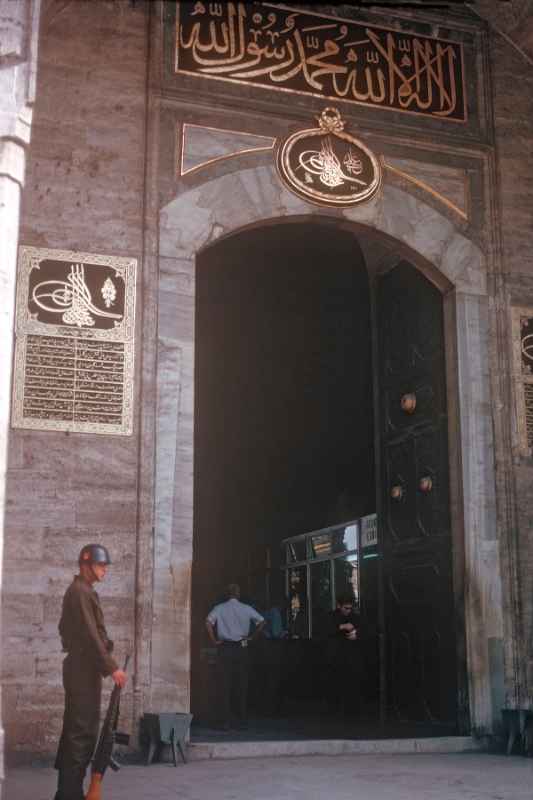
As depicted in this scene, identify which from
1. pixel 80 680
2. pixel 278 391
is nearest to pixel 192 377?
Answer: pixel 80 680

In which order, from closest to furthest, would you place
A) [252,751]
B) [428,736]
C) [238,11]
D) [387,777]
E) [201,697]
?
[387,777] < [252,751] < [428,736] < [238,11] < [201,697]

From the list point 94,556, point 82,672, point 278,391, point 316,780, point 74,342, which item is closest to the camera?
point 82,672

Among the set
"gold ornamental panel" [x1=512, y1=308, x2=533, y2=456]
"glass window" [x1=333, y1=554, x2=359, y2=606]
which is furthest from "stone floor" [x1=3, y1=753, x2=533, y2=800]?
"glass window" [x1=333, y1=554, x2=359, y2=606]

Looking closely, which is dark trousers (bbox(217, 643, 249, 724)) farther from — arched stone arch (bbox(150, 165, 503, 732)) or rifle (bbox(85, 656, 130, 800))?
rifle (bbox(85, 656, 130, 800))

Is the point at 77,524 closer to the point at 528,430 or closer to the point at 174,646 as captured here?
the point at 174,646

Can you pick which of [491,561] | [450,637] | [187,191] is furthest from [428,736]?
[187,191]

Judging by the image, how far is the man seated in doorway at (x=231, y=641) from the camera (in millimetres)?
9016

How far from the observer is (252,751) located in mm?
7438

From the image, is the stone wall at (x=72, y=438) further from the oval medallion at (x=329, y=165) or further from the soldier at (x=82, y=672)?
the soldier at (x=82, y=672)

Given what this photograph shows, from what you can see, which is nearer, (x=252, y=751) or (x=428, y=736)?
(x=252, y=751)

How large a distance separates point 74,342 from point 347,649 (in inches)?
157

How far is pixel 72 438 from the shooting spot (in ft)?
25.0

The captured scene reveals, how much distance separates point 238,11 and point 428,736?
5954mm

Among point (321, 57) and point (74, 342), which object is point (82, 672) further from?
point (321, 57)
